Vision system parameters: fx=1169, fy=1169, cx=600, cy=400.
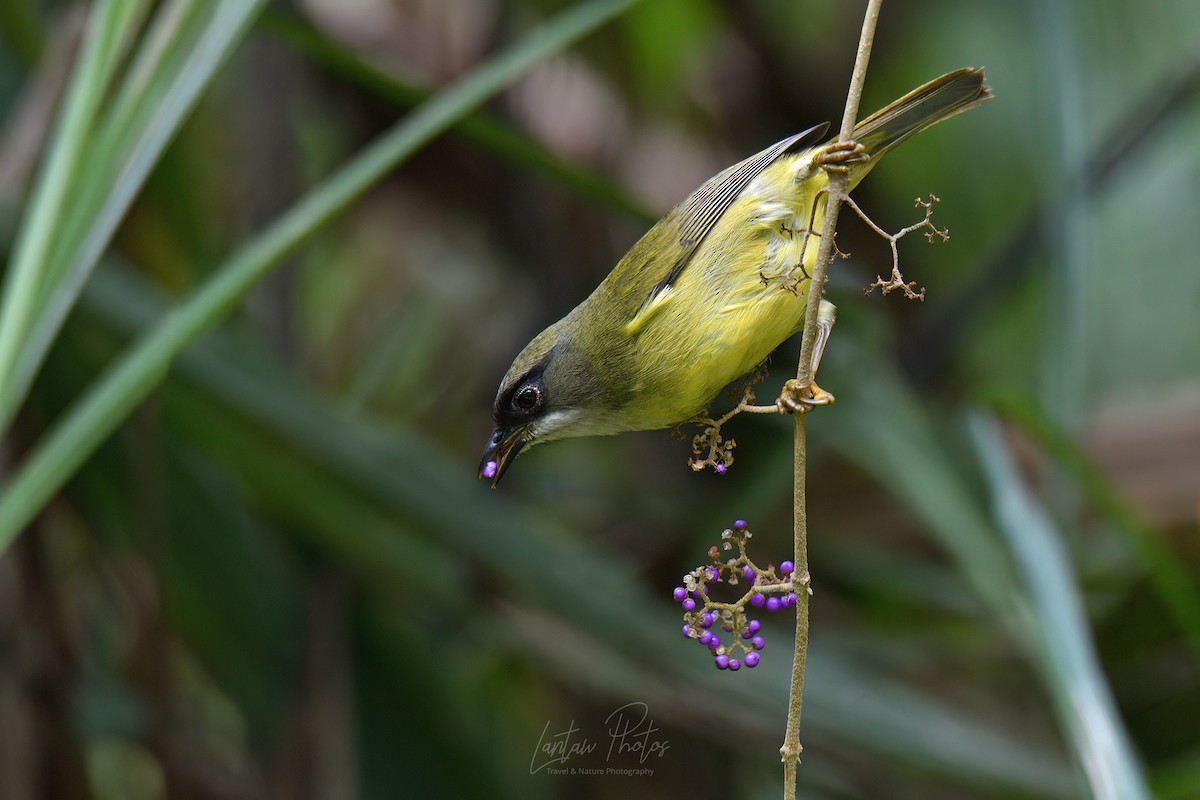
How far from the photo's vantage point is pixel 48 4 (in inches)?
137

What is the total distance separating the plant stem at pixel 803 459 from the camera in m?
0.96

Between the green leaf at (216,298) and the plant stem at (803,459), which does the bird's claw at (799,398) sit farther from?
the green leaf at (216,298)

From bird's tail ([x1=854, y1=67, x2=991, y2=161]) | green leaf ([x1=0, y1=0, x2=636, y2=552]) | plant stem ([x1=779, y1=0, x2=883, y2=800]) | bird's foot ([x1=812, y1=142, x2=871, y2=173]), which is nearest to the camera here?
plant stem ([x1=779, y1=0, x2=883, y2=800])

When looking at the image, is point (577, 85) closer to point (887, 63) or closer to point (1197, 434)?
point (887, 63)

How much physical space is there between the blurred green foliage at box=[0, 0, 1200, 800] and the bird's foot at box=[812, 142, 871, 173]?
1.33 ft

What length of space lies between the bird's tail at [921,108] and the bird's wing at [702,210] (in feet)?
0.28

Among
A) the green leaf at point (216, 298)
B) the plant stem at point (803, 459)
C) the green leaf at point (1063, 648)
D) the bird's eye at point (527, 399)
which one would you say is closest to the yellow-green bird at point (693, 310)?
the bird's eye at point (527, 399)

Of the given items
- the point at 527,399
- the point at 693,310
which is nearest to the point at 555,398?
the point at 527,399

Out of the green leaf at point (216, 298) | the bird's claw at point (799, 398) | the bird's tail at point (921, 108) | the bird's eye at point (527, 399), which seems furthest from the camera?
the bird's eye at point (527, 399)

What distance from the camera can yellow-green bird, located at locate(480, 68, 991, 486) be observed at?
5.73 feet

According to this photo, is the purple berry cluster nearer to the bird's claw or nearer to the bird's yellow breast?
the bird's claw

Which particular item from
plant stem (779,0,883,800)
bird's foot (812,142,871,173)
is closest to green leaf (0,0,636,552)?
bird's foot (812,142,871,173)

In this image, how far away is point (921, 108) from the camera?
1.75 metres

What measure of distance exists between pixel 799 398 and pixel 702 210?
828 millimetres
